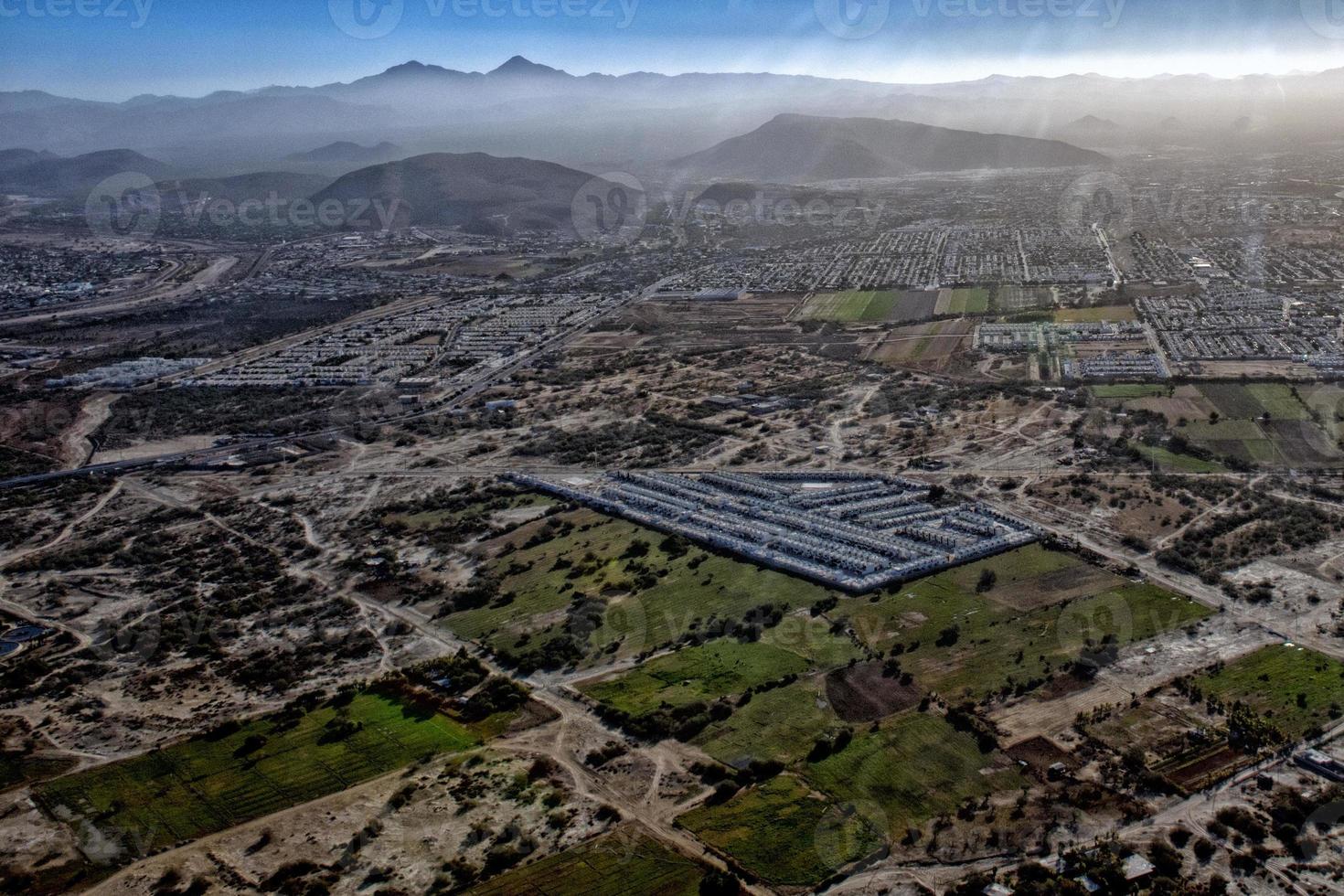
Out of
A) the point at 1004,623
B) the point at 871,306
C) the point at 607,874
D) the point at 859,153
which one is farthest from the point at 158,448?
the point at 859,153

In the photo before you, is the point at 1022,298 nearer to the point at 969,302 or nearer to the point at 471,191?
the point at 969,302

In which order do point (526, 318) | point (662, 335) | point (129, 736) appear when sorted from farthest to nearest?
point (526, 318) → point (662, 335) → point (129, 736)

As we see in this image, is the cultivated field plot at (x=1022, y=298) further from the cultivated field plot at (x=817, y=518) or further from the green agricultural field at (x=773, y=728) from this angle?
the green agricultural field at (x=773, y=728)

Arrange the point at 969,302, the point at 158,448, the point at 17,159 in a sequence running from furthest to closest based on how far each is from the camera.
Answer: the point at 17,159
the point at 969,302
the point at 158,448

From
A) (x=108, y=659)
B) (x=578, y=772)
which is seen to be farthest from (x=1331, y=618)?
(x=108, y=659)

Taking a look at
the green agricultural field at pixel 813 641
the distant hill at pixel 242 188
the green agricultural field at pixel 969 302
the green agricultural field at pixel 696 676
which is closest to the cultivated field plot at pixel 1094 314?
the green agricultural field at pixel 969 302

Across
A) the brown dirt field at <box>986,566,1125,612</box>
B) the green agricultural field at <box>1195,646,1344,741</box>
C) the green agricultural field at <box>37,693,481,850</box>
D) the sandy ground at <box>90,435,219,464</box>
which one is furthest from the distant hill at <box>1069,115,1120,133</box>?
the green agricultural field at <box>37,693,481,850</box>

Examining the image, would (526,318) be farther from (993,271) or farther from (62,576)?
(62,576)
